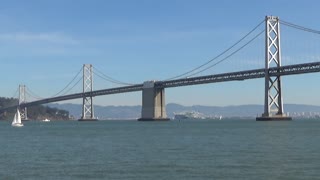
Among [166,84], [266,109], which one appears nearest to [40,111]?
[166,84]

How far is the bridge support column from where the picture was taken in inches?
3489

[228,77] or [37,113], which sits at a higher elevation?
[228,77]

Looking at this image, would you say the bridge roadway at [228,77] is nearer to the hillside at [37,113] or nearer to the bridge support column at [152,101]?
the bridge support column at [152,101]

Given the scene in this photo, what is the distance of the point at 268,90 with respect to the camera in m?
72.4

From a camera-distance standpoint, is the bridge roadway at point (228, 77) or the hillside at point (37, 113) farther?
the hillside at point (37, 113)

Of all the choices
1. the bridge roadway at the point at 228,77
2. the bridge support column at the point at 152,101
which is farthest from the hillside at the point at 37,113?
the bridge support column at the point at 152,101

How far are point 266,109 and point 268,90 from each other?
2.12 m

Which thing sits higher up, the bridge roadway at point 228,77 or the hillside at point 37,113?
the bridge roadway at point 228,77

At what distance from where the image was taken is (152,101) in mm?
88312

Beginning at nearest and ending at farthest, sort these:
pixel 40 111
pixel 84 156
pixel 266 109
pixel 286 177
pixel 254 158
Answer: pixel 286 177 → pixel 254 158 → pixel 84 156 → pixel 266 109 → pixel 40 111

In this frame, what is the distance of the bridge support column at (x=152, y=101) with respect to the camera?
8862 cm

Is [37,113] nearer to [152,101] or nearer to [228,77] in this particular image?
[152,101]

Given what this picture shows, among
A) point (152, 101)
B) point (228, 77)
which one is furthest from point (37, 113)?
point (228, 77)

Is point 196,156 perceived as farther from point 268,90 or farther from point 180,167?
point 268,90
